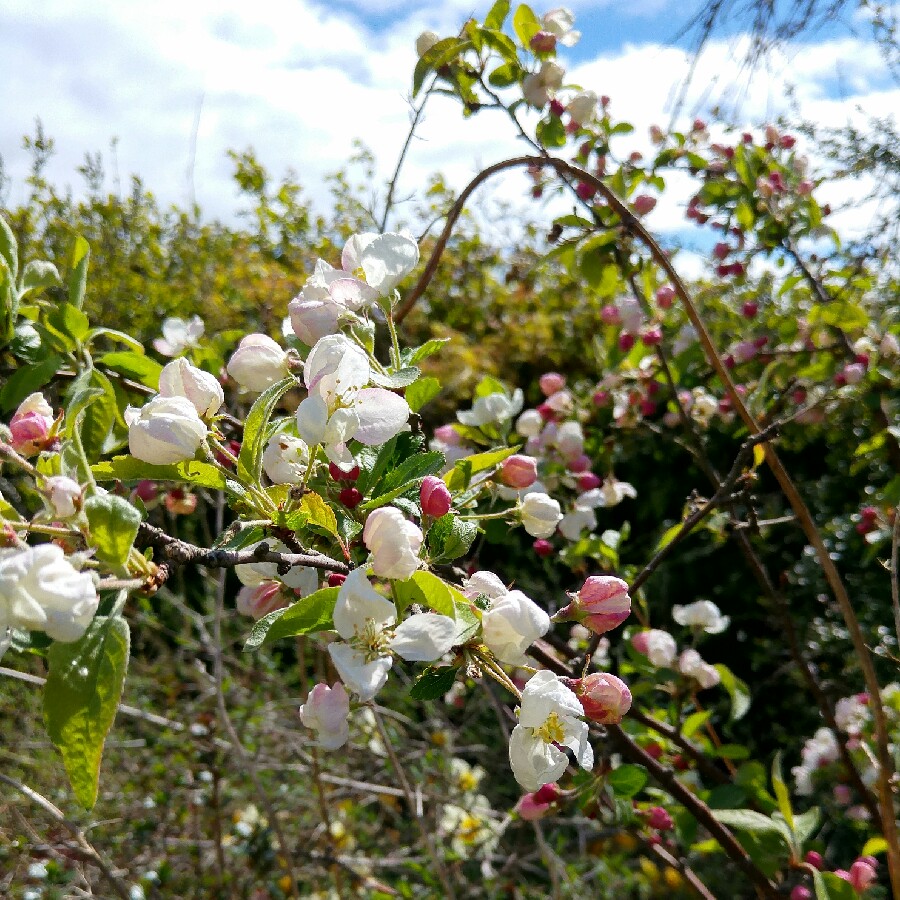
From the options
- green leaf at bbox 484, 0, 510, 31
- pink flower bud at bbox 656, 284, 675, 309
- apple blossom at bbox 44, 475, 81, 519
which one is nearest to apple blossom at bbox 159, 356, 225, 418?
apple blossom at bbox 44, 475, 81, 519

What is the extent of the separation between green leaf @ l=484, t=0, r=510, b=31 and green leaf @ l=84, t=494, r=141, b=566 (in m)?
1.06

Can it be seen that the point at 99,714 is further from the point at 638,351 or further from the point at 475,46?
the point at 638,351

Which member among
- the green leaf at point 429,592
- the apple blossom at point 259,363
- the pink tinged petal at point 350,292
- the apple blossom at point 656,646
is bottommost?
the apple blossom at point 656,646

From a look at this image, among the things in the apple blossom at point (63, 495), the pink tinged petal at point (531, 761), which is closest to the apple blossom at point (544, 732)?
the pink tinged petal at point (531, 761)

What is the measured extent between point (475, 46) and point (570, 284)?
4077 millimetres

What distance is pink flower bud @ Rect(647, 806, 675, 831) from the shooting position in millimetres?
1348

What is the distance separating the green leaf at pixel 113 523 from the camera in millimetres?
500

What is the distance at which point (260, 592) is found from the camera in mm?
764

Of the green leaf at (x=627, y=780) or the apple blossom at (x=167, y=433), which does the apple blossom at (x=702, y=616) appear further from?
the apple blossom at (x=167, y=433)

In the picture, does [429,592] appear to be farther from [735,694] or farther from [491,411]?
[735,694]

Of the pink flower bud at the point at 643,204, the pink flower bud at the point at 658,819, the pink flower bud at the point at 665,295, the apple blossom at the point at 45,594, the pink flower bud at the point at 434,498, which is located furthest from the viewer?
the pink flower bud at the point at 665,295

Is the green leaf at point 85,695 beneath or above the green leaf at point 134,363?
beneath

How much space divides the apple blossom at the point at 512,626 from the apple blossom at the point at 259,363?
0.32 meters

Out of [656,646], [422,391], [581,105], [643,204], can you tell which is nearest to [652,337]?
[643,204]
